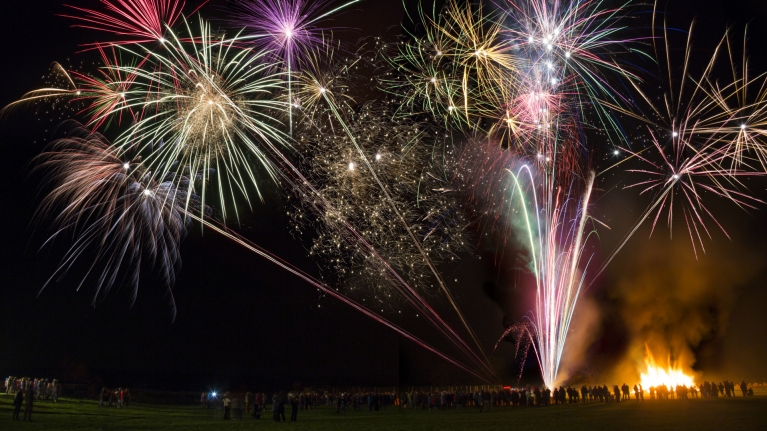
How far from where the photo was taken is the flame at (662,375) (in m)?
30.8

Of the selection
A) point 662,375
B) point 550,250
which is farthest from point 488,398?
point 662,375

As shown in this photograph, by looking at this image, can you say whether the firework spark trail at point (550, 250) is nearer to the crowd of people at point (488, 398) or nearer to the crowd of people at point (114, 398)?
the crowd of people at point (488, 398)

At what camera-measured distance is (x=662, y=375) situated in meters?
31.3

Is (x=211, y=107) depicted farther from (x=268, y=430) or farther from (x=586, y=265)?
(x=586, y=265)

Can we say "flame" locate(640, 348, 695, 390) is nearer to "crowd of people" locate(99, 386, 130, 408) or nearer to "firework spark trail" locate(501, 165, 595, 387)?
"firework spark trail" locate(501, 165, 595, 387)

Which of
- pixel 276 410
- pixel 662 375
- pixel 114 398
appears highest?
pixel 662 375

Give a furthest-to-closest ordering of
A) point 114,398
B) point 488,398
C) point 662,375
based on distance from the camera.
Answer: point 662,375 < point 114,398 < point 488,398

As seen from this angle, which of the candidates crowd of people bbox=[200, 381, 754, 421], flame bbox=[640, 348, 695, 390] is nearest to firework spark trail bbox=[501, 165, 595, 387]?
crowd of people bbox=[200, 381, 754, 421]

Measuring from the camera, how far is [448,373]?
123 ft

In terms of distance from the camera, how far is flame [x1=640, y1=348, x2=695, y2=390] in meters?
30.8

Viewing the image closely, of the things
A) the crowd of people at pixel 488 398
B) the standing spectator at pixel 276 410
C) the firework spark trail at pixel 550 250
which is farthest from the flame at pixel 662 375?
the standing spectator at pixel 276 410

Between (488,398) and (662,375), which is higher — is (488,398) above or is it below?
below

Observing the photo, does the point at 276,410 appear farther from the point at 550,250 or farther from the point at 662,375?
the point at 662,375

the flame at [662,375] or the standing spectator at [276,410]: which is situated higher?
the flame at [662,375]
